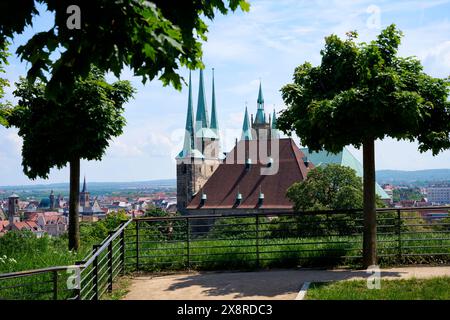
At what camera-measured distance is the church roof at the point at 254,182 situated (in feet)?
283

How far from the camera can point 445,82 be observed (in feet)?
32.7

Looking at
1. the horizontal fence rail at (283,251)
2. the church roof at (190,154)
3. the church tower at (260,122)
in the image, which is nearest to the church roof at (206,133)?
the church roof at (190,154)

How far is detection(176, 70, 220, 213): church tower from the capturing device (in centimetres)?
11112

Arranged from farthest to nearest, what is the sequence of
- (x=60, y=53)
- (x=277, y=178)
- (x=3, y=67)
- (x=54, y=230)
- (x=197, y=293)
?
(x=54, y=230) → (x=277, y=178) → (x=3, y=67) → (x=197, y=293) → (x=60, y=53)

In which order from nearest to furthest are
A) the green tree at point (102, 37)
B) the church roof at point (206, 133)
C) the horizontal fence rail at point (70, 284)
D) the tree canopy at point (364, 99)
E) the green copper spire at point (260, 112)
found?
the green tree at point (102, 37), the horizontal fence rail at point (70, 284), the tree canopy at point (364, 99), the church roof at point (206, 133), the green copper spire at point (260, 112)

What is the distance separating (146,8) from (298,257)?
7.67 meters

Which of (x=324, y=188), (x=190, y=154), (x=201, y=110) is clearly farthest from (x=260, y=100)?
(x=324, y=188)

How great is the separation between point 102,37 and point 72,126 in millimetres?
8584

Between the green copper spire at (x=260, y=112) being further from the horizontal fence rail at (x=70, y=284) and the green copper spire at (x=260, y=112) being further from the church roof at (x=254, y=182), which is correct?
the horizontal fence rail at (x=70, y=284)

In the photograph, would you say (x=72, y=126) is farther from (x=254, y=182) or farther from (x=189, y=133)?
(x=189, y=133)

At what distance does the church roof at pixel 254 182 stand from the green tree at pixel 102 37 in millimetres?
79289

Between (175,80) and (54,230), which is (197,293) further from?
(54,230)

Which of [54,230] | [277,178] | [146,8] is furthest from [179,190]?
[146,8]

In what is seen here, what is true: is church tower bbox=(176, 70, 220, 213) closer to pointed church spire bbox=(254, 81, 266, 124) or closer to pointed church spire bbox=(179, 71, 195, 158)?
pointed church spire bbox=(179, 71, 195, 158)
